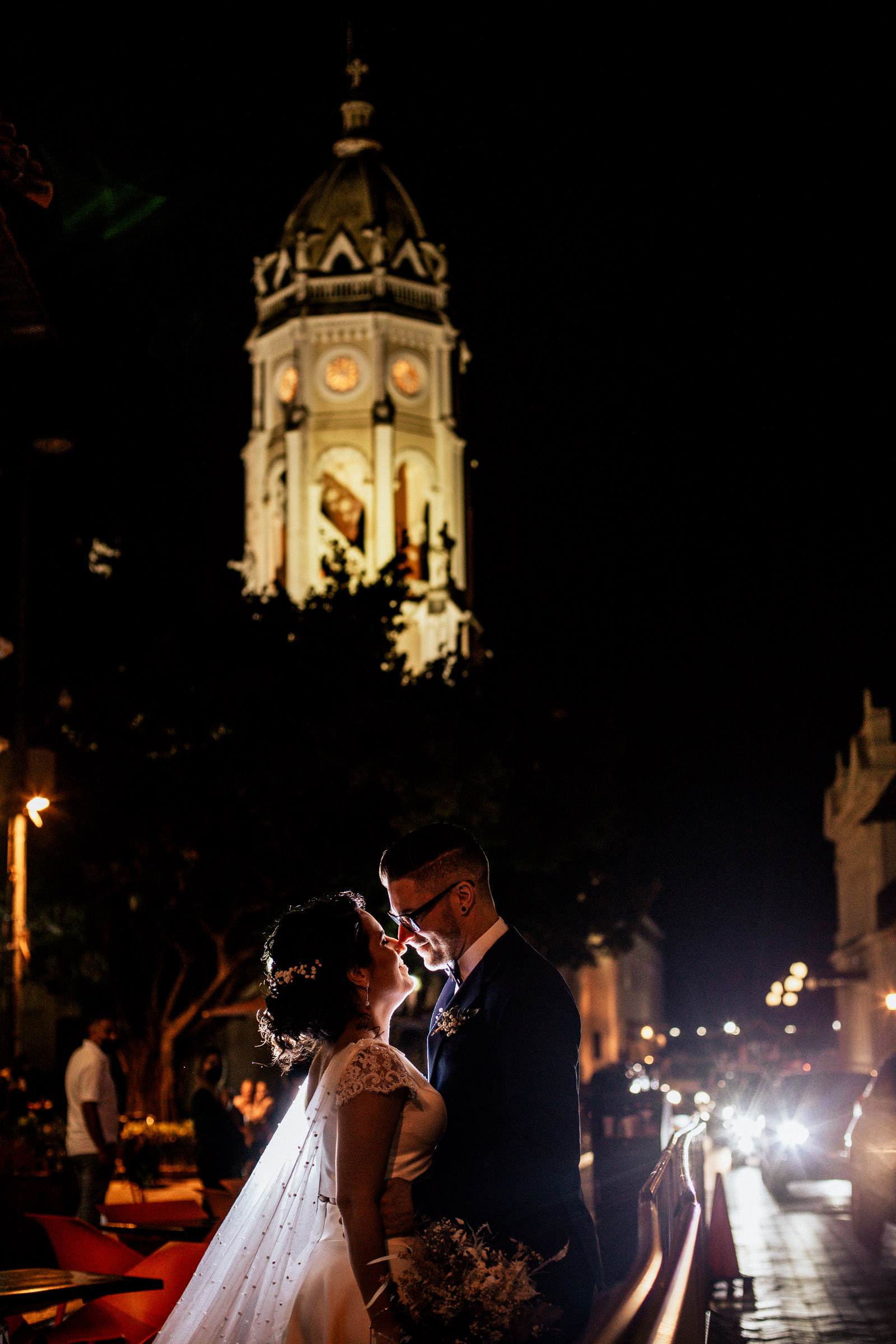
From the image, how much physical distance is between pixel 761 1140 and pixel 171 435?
1606cm

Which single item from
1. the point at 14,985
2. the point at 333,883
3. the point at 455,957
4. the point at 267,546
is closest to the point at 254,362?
the point at 267,546

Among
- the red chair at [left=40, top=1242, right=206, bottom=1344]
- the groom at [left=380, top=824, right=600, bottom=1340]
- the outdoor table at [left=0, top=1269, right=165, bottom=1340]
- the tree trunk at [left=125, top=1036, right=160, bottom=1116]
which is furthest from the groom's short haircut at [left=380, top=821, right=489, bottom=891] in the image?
the tree trunk at [left=125, top=1036, right=160, bottom=1116]

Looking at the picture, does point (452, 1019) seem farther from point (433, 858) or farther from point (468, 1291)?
point (468, 1291)

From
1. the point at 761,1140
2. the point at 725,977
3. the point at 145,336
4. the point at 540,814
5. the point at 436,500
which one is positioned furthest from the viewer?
the point at 725,977

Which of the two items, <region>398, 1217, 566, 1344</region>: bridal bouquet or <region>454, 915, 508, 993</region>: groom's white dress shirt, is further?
<region>454, 915, 508, 993</region>: groom's white dress shirt

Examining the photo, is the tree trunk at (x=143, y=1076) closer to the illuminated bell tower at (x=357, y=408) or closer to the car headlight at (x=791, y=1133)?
the car headlight at (x=791, y=1133)

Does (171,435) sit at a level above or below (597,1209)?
above

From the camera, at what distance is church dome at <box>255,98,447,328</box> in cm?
7125

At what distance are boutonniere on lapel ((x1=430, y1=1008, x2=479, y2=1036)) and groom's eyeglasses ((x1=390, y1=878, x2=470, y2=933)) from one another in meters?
0.28

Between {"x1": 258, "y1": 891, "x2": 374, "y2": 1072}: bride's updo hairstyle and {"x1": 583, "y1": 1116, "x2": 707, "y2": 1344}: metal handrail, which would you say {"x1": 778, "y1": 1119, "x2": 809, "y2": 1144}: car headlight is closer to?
{"x1": 583, "y1": 1116, "x2": 707, "y2": 1344}: metal handrail

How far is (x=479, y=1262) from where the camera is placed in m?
4.17

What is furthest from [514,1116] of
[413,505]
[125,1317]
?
[413,505]

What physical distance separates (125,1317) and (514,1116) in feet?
12.3

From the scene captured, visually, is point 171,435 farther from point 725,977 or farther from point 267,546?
point 725,977
